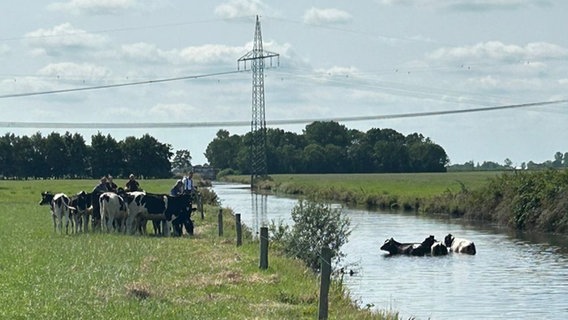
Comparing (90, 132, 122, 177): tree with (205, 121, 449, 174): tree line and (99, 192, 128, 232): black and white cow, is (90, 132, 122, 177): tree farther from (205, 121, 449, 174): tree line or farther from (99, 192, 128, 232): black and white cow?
(99, 192, 128, 232): black and white cow

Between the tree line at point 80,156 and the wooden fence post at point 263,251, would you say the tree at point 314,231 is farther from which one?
the tree line at point 80,156

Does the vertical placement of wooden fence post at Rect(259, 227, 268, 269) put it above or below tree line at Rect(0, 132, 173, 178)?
below

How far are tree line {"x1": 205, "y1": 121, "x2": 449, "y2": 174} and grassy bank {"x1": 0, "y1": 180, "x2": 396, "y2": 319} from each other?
455 ft

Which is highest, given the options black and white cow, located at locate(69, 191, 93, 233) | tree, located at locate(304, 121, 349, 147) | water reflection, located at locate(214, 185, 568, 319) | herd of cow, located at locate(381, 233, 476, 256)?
tree, located at locate(304, 121, 349, 147)

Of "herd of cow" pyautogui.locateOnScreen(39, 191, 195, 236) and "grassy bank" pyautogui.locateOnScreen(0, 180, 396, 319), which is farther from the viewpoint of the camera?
"herd of cow" pyautogui.locateOnScreen(39, 191, 195, 236)

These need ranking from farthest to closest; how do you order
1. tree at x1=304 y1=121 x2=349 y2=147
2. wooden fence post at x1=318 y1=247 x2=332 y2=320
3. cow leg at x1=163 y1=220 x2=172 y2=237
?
tree at x1=304 y1=121 x2=349 y2=147 → cow leg at x1=163 y1=220 x2=172 y2=237 → wooden fence post at x1=318 y1=247 x2=332 y2=320

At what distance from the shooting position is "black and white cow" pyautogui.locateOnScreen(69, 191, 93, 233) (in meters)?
34.4

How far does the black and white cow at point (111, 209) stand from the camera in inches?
1304

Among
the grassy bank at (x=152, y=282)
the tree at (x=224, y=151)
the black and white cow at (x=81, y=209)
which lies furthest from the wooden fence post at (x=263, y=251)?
the tree at (x=224, y=151)

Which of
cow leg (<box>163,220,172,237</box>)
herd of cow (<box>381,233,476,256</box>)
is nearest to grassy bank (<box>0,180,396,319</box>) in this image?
cow leg (<box>163,220,172,237</box>)

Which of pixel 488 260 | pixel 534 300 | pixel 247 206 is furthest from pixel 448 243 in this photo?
pixel 247 206

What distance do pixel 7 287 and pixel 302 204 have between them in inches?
521

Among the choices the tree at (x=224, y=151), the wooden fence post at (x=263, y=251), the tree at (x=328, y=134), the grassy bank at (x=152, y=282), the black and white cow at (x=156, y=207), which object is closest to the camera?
the grassy bank at (x=152, y=282)

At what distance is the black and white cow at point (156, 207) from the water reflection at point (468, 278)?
18.4ft
